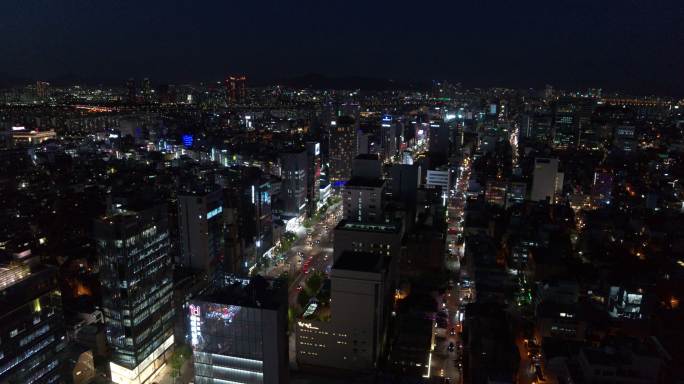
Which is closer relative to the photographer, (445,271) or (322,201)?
(445,271)

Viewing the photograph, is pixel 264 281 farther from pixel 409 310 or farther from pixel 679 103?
pixel 679 103

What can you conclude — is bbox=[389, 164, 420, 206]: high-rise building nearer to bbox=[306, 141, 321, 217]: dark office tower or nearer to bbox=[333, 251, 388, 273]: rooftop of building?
bbox=[306, 141, 321, 217]: dark office tower

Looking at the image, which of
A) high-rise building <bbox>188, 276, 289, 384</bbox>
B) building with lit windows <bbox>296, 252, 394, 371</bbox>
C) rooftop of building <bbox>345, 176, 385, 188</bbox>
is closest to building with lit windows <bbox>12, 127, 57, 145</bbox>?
rooftop of building <bbox>345, 176, 385, 188</bbox>

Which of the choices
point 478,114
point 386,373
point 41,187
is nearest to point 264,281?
point 386,373

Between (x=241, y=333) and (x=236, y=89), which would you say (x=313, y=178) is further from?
(x=236, y=89)

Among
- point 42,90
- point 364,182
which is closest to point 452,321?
point 364,182
